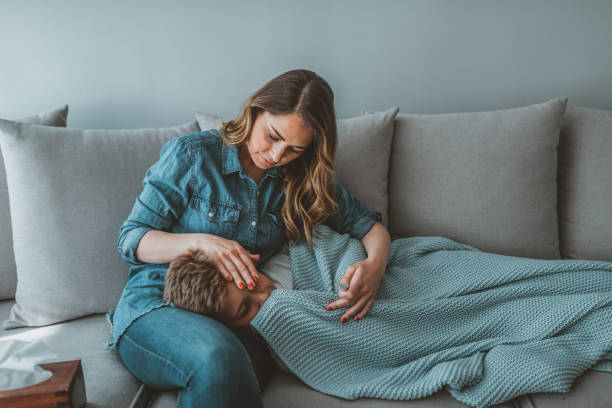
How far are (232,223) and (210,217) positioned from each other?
7cm

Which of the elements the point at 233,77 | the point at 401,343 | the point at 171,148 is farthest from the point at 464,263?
the point at 233,77

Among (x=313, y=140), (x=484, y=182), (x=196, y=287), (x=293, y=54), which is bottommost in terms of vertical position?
(x=196, y=287)

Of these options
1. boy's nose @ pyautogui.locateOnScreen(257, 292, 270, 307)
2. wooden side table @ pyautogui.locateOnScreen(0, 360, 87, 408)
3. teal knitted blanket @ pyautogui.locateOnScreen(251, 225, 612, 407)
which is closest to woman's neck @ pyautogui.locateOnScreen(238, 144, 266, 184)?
teal knitted blanket @ pyautogui.locateOnScreen(251, 225, 612, 407)

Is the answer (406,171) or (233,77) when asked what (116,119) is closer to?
(233,77)

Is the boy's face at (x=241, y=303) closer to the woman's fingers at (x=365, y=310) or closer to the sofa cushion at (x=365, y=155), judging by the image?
the woman's fingers at (x=365, y=310)

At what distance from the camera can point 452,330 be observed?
1.09 metres

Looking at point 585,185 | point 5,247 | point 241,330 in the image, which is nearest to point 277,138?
point 241,330

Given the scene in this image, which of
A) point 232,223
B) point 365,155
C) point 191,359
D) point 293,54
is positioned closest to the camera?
point 191,359

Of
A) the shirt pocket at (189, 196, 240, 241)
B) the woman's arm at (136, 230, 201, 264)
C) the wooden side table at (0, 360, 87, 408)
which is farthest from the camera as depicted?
the shirt pocket at (189, 196, 240, 241)

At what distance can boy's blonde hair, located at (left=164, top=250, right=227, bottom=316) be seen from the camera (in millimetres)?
932

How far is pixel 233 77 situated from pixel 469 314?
1.25 metres

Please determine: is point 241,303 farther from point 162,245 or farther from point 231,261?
point 162,245

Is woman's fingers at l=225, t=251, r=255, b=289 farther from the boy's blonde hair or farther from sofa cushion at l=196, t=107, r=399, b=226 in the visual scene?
sofa cushion at l=196, t=107, r=399, b=226

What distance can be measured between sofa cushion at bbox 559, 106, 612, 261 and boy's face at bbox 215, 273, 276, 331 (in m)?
1.19
